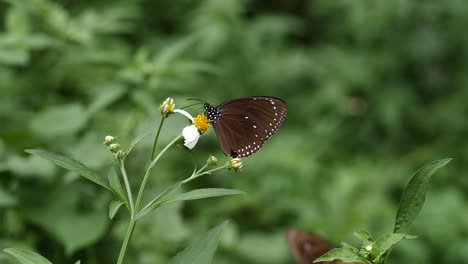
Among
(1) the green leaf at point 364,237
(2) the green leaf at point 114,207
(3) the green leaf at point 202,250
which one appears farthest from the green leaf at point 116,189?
(1) the green leaf at point 364,237

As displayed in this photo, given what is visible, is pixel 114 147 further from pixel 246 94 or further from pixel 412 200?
pixel 246 94

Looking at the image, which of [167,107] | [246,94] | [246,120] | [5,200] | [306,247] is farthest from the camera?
[246,94]

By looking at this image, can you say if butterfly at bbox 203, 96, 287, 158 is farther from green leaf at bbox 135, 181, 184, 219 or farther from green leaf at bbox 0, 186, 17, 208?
green leaf at bbox 0, 186, 17, 208

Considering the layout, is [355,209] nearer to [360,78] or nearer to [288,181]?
[288,181]

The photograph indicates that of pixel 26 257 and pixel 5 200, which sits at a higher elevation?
pixel 26 257

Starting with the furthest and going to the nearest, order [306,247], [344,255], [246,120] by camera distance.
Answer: [246,120] → [306,247] → [344,255]

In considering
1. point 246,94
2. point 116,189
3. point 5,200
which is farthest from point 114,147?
point 246,94
